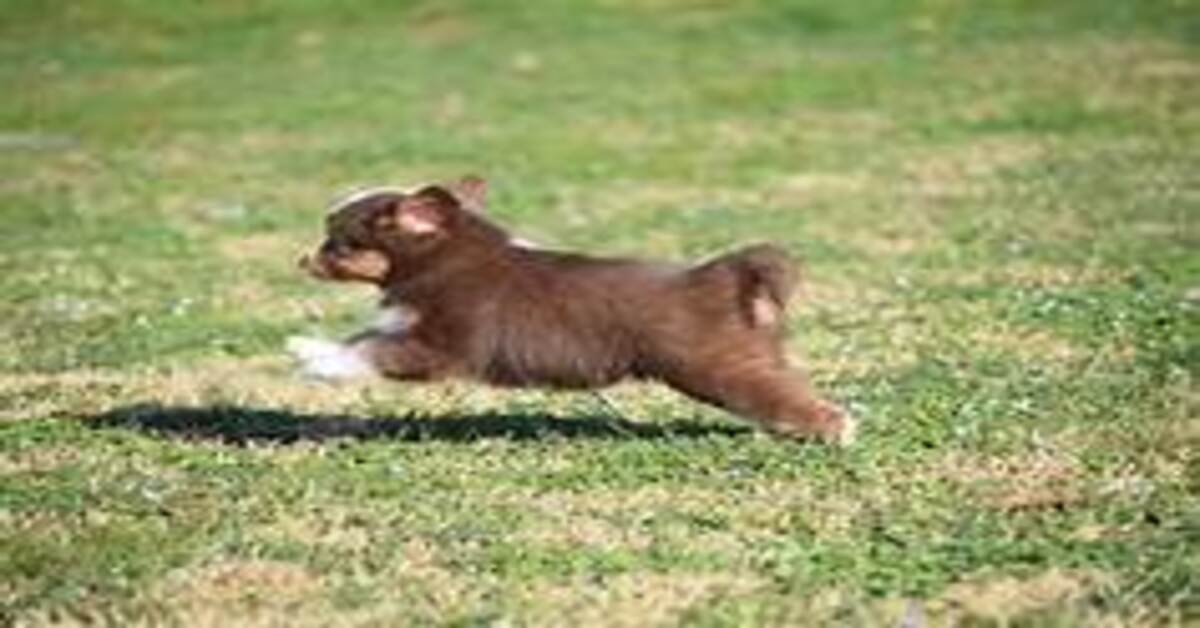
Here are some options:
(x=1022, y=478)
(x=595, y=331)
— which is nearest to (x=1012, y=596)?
(x=1022, y=478)

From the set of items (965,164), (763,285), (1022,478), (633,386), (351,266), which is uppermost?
(351,266)

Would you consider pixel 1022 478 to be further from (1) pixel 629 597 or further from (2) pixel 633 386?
(2) pixel 633 386

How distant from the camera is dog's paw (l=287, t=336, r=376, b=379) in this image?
10.9 m

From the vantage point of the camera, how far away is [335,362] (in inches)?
431

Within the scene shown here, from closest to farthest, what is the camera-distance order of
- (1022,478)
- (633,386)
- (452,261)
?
(1022,478), (452,261), (633,386)

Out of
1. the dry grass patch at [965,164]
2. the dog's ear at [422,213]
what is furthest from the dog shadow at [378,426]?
the dry grass patch at [965,164]

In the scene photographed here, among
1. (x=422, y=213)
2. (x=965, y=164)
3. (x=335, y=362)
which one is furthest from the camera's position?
(x=965, y=164)

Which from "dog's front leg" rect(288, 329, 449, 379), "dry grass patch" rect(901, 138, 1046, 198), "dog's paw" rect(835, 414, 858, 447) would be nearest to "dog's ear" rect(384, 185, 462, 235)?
"dog's front leg" rect(288, 329, 449, 379)

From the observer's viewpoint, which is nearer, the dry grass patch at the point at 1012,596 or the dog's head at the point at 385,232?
the dry grass patch at the point at 1012,596

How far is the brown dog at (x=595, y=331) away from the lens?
11031 millimetres

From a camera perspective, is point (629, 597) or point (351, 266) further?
point (351, 266)

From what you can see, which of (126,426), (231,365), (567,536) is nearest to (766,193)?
(231,365)

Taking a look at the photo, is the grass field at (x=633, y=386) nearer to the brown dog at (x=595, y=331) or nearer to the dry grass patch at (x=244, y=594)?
the dry grass patch at (x=244, y=594)

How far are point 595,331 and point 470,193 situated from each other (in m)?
1.47
